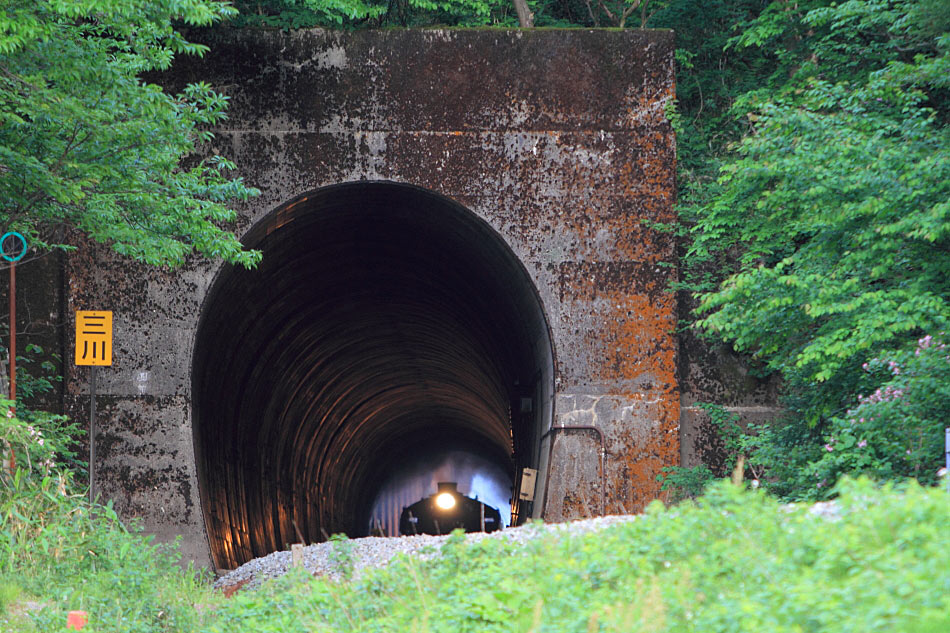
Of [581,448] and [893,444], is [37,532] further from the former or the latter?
[893,444]

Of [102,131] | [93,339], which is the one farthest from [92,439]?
[102,131]

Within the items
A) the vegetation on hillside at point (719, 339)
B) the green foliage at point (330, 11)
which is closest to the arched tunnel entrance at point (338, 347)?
the vegetation on hillside at point (719, 339)

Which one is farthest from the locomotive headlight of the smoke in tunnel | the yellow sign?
the yellow sign

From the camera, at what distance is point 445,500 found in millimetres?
30672

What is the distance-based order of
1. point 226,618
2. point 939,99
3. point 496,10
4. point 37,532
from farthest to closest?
point 496,10, point 939,99, point 37,532, point 226,618

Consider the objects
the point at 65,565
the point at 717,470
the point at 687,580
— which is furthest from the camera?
the point at 717,470

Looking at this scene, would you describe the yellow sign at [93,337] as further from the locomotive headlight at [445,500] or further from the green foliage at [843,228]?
the locomotive headlight at [445,500]

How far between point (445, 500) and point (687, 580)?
2643 cm

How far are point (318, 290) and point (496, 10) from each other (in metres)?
4.85

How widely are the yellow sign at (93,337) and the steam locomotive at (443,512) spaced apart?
2141 centimetres

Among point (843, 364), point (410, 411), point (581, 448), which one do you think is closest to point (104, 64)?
point (581, 448)

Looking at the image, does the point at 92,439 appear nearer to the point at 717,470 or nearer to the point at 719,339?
Result: the point at 717,470

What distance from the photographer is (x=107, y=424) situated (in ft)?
34.1

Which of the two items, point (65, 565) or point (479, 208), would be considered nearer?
point (65, 565)
